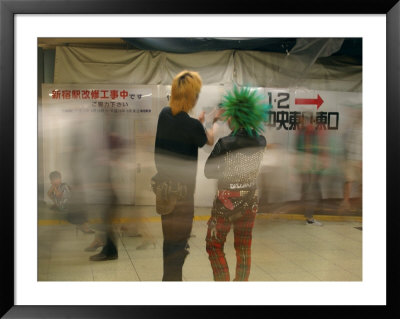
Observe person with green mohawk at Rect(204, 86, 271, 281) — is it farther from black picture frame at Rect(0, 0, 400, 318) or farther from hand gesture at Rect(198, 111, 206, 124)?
black picture frame at Rect(0, 0, 400, 318)

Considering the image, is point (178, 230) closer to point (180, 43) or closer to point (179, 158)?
point (179, 158)

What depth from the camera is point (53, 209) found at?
3.07 m

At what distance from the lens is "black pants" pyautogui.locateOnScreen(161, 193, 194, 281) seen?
3.18 metres

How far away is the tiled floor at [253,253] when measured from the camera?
310cm

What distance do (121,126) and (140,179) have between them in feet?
1.17

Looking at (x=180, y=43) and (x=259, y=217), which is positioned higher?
(x=180, y=43)

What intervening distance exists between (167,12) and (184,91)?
0.50 metres

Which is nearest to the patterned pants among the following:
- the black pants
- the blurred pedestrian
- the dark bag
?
the black pants

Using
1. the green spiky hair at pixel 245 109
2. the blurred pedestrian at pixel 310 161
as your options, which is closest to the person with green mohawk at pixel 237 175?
the green spiky hair at pixel 245 109

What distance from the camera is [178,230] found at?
3.19 metres

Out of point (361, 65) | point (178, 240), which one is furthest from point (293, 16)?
point (178, 240)

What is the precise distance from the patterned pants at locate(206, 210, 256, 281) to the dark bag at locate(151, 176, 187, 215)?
261 mm

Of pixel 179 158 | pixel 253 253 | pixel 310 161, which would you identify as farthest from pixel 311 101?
pixel 253 253

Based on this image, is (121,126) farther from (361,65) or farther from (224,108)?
(361,65)
